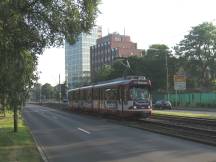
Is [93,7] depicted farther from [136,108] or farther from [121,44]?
[121,44]

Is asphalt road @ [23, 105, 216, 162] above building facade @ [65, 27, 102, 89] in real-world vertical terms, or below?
below

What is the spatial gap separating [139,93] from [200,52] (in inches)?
3187

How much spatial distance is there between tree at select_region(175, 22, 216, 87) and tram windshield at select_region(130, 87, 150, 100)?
260 feet

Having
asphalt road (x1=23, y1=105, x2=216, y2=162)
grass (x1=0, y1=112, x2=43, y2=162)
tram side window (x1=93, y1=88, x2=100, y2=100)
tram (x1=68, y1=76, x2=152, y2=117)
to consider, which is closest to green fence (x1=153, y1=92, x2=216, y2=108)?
tram side window (x1=93, y1=88, x2=100, y2=100)

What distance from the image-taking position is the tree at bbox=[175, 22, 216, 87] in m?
116

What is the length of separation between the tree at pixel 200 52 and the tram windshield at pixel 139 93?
79.2 meters

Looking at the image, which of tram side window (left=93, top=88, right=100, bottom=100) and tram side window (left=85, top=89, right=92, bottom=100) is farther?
tram side window (left=85, top=89, right=92, bottom=100)

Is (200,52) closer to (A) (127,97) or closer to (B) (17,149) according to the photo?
(A) (127,97)

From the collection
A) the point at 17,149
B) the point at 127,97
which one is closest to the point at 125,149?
the point at 17,149

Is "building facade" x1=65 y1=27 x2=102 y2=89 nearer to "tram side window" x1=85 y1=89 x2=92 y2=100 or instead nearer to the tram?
"tram side window" x1=85 y1=89 x2=92 y2=100

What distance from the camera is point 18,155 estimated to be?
1800 cm

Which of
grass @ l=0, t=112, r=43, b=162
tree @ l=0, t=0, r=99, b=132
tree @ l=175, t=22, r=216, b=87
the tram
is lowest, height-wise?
grass @ l=0, t=112, r=43, b=162

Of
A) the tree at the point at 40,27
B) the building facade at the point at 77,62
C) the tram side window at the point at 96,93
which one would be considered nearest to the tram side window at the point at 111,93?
the tram side window at the point at 96,93

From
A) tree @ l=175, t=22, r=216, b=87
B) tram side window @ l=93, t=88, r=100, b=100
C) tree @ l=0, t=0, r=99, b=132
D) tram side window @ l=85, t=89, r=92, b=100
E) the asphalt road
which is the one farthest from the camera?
tree @ l=175, t=22, r=216, b=87
